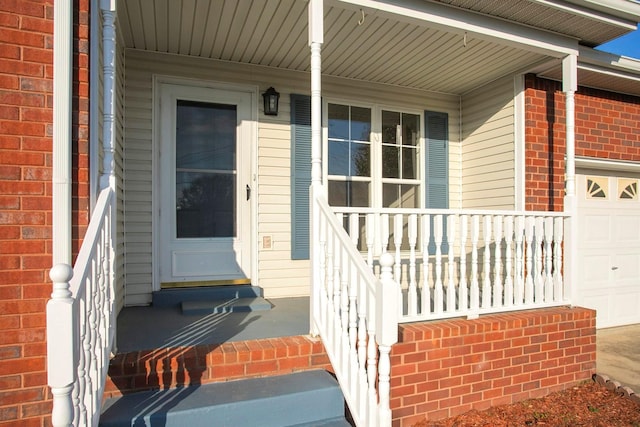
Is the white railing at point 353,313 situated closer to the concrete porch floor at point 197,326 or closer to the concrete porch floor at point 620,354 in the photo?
the concrete porch floor at point 197,326

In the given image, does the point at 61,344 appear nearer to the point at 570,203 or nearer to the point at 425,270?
the point at 425,270

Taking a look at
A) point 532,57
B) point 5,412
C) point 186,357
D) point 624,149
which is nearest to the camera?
point 5,412

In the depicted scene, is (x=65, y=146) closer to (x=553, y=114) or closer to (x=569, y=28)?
(x=569, y=28)

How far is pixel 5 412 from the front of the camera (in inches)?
82.6

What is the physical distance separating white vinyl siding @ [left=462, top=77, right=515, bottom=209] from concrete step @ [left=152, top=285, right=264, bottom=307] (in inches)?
115

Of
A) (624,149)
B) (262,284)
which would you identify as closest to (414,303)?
(262,284)

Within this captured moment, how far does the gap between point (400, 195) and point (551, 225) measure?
1.83m

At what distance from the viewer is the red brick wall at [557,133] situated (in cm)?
443

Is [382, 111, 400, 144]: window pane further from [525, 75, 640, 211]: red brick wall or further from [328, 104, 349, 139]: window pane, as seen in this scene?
[525, 75, 640, 211]: red brick wall

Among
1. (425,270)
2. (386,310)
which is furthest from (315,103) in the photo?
(386,310)

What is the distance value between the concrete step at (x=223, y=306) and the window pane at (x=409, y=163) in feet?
7.92

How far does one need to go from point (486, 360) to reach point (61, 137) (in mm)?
3244

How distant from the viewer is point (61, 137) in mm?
2215

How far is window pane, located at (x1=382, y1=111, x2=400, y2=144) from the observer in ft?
16.5
